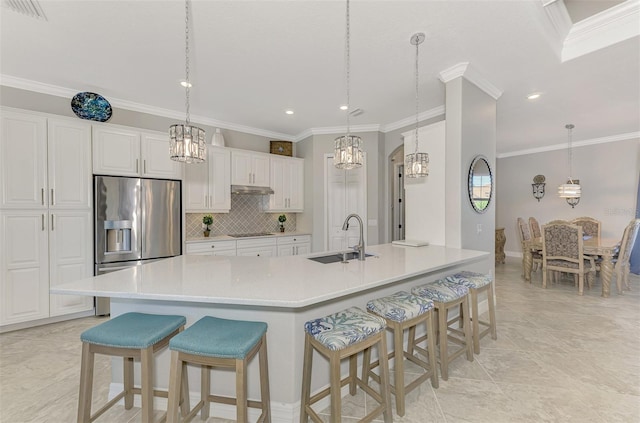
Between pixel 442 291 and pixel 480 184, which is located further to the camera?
pixel 480 184

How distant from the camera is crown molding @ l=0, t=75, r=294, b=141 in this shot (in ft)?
9.87

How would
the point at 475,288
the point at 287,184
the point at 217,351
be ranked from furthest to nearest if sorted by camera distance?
the point at 287,184
the point at 475,288
the point at 217,351

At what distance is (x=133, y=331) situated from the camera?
55.4 inches

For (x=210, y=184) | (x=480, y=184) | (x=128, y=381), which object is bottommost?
(x=128, y=381)

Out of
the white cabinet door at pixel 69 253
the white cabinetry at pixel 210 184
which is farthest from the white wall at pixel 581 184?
the white cabinet door at pixel 69 253

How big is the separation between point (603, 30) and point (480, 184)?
1650 millimetres

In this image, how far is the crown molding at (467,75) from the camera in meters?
2.74

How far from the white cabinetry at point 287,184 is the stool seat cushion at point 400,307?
3.29 meters

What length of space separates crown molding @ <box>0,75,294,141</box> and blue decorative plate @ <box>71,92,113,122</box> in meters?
0.13

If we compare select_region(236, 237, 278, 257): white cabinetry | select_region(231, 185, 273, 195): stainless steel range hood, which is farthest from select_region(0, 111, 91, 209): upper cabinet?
select_region(236, 237, 278, 257): white cabinetry

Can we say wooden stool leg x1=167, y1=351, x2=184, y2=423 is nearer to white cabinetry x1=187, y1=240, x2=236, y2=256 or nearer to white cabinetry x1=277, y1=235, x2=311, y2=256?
white cabinetry x1=187, y1=240, x2=236, y2=256

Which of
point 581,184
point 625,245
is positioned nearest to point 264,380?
point 625,245

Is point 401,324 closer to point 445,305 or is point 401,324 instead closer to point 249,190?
point 445,305

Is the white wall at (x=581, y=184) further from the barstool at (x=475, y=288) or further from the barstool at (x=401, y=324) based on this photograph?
the barstool at (x=401, y=324)
